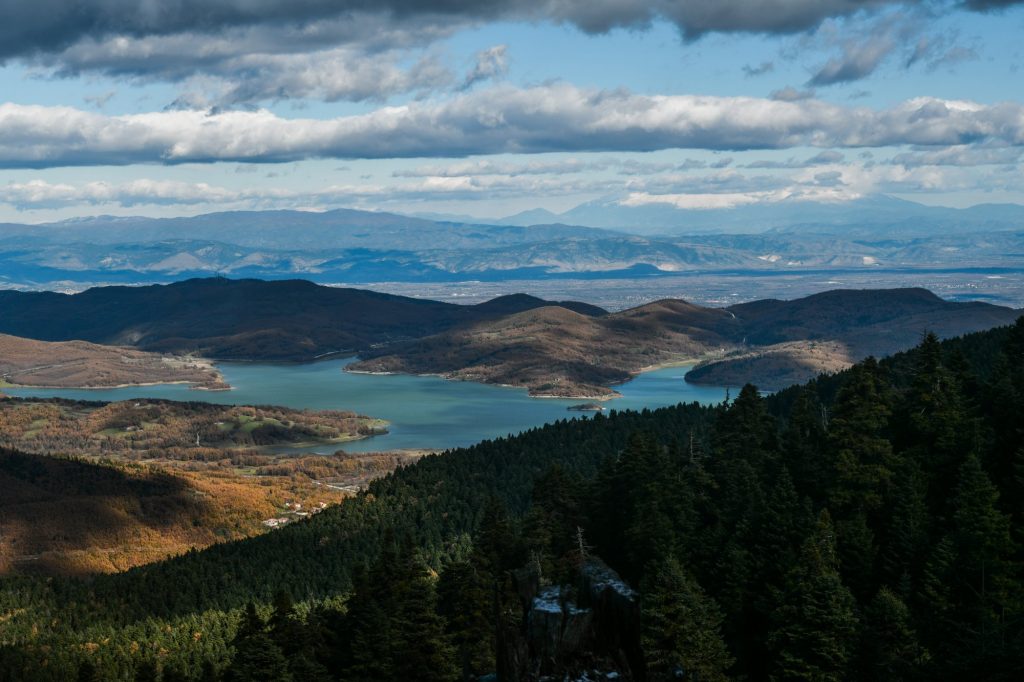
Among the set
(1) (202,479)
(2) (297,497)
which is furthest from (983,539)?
(1) (202,479)

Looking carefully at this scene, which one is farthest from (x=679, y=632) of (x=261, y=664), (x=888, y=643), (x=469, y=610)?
(x=261, y=664)

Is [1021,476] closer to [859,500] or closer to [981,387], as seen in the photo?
[859,500]

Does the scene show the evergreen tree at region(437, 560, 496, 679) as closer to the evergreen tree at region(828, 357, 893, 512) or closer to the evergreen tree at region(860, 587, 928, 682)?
the evergreen tree at region(860, 587, 928, 682)

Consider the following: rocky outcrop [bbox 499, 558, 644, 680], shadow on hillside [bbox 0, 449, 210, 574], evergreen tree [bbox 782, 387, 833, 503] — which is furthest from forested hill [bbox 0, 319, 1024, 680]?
shadow on hillside [bbox 0, 449, 210, 574]

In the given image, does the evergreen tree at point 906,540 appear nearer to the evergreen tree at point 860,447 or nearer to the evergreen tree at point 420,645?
the evergreen tree at point 860,447

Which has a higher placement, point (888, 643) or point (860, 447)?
point (860, 447)

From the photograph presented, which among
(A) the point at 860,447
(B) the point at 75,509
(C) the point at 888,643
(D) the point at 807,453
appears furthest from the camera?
(B) the point at 75,509

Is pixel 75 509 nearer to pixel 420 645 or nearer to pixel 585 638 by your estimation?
pixel 420 645
